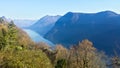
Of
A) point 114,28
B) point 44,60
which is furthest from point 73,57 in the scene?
point 114,28

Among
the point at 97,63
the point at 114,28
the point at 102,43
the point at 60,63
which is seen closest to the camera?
the point at 60,63

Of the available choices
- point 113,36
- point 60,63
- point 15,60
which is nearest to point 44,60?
point 15,60

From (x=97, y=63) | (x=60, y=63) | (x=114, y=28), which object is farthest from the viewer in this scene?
(x=114, y=28)

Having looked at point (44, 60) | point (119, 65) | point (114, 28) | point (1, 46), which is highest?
point (44, 60)

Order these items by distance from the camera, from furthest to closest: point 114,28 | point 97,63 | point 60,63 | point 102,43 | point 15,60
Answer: point 114,28 → point 102,43 → point 97,63 → point 60,63 → point 15,60

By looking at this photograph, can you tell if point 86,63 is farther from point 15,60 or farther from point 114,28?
point 114,28

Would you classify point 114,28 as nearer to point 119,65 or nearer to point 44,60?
point 119,65

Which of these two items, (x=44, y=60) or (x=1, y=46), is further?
(x=1, y=46)

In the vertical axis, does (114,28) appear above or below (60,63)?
below

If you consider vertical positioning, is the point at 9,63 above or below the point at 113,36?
above
